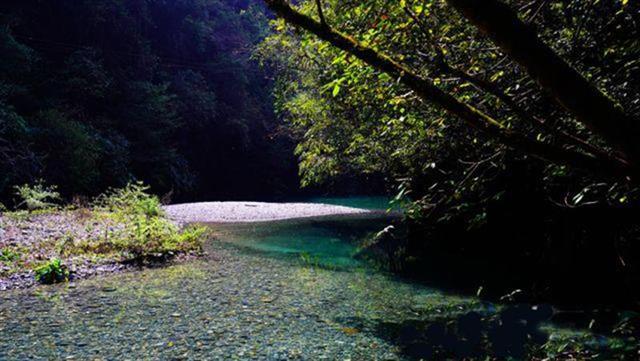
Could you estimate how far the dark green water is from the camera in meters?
5.83

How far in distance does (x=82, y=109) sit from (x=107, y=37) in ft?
23.5

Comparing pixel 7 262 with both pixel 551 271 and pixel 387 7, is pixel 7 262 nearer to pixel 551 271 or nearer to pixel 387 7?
pixel 387 7

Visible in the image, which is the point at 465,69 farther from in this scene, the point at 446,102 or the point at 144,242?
the point at 144,242

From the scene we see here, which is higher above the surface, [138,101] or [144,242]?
[138,101]

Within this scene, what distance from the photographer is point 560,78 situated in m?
1.51

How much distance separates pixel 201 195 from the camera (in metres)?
42.0

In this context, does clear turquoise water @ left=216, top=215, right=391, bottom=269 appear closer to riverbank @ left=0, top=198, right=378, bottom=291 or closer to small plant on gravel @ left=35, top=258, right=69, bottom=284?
riverbank @ left=0, top=198, right=378, bottom=291

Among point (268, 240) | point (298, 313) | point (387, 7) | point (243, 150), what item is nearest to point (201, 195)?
point (243, 150)

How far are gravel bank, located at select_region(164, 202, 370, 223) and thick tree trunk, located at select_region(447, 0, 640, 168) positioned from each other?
2087 cm

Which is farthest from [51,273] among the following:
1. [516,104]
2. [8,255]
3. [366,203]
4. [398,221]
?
[366,203]

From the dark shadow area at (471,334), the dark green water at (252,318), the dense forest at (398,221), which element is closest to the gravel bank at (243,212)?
the dense forest at (398,221)

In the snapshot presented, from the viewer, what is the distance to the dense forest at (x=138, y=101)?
25.2m

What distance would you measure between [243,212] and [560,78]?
79.8 ft

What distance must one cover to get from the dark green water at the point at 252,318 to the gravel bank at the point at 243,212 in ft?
39.0
